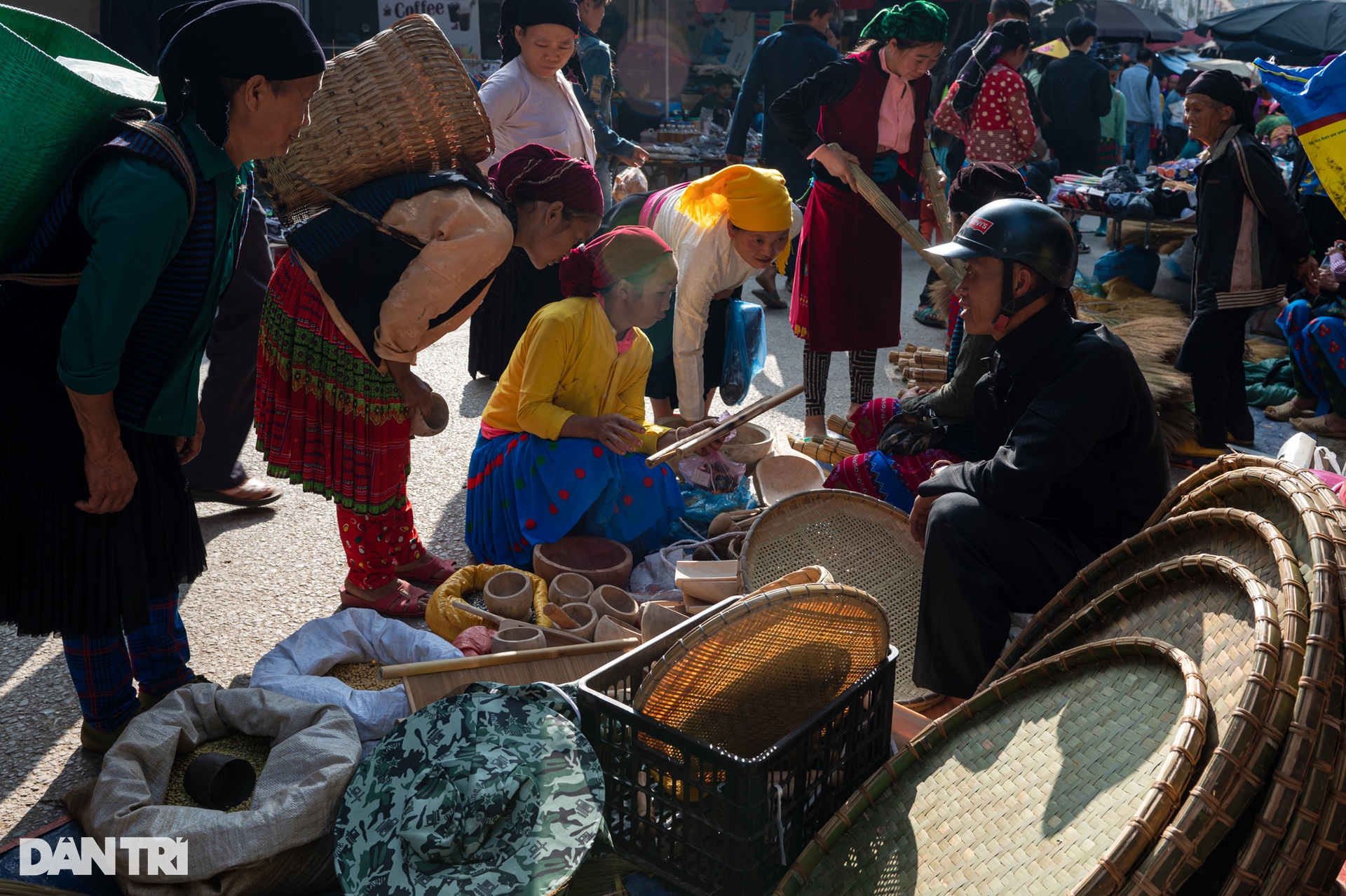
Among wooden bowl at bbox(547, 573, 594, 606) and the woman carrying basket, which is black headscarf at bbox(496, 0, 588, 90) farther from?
wooden bowl at bbox(547, 573, 594, 606)

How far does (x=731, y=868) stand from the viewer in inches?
73.0

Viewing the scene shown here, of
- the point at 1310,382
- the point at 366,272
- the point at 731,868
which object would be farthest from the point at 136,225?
the point at 1310,382

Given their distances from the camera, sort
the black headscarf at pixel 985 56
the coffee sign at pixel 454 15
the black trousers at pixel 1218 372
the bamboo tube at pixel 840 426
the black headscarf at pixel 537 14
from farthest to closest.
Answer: the coffee sign at pixel 454 15 → the black headscarf at pixel 985 56 → the black trousers at pixel 1218 372 → the black headscarf at pixel 537 14 → the bamboo tube at pixel 840 426

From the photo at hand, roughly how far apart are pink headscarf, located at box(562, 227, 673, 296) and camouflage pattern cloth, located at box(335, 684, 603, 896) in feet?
5.74

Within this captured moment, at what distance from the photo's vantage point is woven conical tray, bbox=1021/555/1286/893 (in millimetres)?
1423

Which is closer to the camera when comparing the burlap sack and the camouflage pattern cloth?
the camouflage pattern cloth

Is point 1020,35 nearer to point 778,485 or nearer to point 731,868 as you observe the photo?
point 778,485

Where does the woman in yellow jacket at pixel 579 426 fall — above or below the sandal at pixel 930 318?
above

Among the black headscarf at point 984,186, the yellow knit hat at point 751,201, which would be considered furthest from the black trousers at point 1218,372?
the yellow knit hat at point 751,201

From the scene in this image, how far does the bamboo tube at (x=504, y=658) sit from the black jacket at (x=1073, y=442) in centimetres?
92

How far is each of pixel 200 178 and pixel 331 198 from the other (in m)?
0.64

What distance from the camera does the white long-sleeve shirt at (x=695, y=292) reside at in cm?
413

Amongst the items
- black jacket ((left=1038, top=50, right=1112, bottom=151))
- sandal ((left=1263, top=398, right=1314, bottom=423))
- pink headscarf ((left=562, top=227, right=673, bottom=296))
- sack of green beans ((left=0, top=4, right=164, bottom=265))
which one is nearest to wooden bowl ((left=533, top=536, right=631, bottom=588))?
pink headscarf ((left=562, top=227, right=673, bottom=296))

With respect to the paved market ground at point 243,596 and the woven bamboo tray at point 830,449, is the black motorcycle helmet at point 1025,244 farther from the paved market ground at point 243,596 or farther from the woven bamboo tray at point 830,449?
the paved market ground at point 243,596
